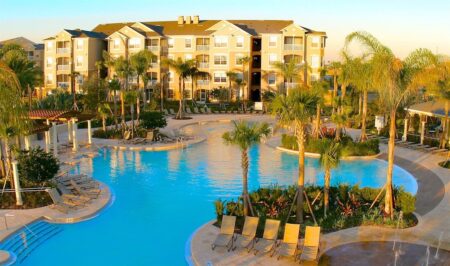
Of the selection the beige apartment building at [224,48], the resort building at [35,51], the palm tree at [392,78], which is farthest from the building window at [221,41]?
the palm tree at [392,78]

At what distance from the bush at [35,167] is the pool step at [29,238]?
2.70 meters

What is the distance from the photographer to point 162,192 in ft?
67.9

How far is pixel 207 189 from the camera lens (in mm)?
21156

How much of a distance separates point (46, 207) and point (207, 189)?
711 centimetres

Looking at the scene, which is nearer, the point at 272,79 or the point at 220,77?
the point at 272,79

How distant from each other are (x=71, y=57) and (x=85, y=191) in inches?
1938

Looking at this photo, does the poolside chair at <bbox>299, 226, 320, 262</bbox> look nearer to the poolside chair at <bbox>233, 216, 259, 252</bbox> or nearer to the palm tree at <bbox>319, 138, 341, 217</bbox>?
the poolside chair at <bbox>233, 216, 259, 252</bbox>

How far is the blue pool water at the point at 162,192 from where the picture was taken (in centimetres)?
1396

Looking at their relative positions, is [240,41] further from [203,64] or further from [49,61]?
[49,61]

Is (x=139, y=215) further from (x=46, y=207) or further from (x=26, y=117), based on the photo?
(x=26, y=117)

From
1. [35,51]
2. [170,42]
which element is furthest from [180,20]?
[35,51]

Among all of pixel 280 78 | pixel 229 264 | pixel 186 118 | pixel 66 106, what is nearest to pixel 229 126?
pixel 186 118

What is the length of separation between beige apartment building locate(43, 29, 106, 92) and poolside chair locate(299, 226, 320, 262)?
55739 mm

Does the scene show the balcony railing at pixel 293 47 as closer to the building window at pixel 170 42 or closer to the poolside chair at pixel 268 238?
the building window at pixel 170 42
